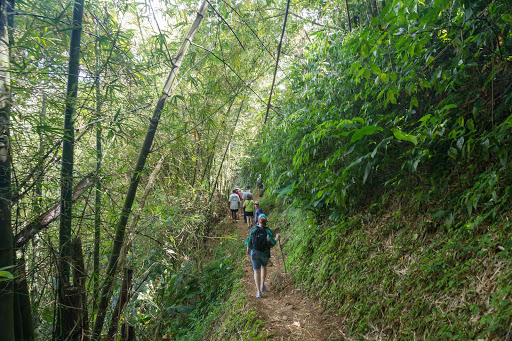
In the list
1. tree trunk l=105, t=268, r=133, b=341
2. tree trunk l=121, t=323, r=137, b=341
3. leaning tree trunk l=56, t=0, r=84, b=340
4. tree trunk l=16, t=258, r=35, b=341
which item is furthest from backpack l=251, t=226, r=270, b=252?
tree trunk l=16, t=258, r=35, b=341

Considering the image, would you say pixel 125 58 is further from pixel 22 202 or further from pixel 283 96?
pixel 283 96

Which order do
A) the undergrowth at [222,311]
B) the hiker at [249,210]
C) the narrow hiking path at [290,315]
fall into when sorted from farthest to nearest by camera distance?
1. the hiker at [249,210]
2. the undergrowth at [222,311]
3. the narrow hiking path at [290,315]

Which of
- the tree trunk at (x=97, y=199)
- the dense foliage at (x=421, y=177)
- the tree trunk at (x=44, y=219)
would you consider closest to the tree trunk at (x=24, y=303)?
the tree trunk at (x=44, y=219)

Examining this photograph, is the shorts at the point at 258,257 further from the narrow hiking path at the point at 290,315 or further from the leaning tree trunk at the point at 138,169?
the leaning tree trunk at the point at 138,169

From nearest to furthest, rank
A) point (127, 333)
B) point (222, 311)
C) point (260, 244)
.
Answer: point (127, 333) → point (260, 244) → point (222, 311)

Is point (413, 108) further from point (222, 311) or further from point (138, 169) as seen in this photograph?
point (222, 311)

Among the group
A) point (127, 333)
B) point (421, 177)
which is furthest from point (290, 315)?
point (421, 177)

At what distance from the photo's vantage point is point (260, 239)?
161 inches

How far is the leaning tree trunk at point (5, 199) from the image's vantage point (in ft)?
4.81

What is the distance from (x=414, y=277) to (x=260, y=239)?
217 cm

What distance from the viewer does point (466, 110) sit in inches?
98.8

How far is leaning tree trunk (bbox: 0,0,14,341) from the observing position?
57.7 inches

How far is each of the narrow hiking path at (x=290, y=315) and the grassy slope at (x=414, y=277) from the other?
0.50 feet

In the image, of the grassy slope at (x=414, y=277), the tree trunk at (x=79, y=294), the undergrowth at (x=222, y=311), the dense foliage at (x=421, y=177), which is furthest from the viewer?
the undergrowth at (x=222, y=311)
